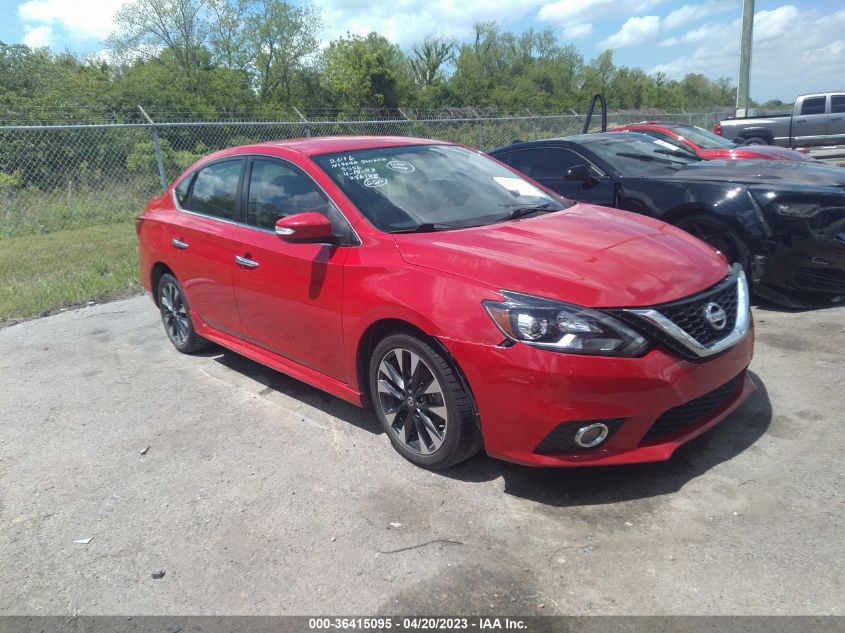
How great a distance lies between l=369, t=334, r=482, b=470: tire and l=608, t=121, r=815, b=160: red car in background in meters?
6.06

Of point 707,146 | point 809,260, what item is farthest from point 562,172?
point 707,146

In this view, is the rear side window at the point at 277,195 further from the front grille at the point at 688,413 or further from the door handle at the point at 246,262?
the front grille at the point at 688,413

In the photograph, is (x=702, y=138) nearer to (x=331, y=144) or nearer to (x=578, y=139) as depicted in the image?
(x=578, y=139)

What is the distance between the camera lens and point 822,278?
5.39m

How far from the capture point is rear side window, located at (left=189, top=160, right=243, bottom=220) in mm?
4582

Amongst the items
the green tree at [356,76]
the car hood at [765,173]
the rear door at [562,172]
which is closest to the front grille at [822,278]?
the car hood at [765,173]

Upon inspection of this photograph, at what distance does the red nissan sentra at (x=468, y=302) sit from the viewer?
284 centimetres

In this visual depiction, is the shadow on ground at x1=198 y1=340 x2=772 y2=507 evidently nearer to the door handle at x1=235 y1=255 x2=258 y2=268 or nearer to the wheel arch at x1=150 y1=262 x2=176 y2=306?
the door handle at x1=235 y1=255 x2=258 y2=268

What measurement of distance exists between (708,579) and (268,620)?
5.35 ft

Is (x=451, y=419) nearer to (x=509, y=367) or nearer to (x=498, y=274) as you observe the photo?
(x=509, y=367)

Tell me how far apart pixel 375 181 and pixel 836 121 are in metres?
20.9

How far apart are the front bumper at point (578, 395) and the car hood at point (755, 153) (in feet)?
19.9

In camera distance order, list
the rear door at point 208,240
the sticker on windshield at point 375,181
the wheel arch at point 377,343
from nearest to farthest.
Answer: the wheel arch at point 377,343 < the sticker on windshield at point 375,181 < the rear door at point 208,240

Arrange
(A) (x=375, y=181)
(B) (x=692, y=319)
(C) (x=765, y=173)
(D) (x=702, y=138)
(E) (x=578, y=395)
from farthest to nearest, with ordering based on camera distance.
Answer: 1. (D) (x=702, y=138)
2. (C) (x=765, y=173)
3. (A) (x=375, y=181)
4. (B) (x=692, y=319)
5. (E) (x=578, y=395)
